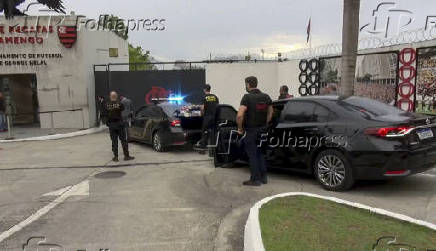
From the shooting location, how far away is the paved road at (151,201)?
15.9 feet

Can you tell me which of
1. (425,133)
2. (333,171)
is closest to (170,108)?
(333,171)

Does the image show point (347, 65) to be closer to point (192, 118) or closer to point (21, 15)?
point (192, 118)

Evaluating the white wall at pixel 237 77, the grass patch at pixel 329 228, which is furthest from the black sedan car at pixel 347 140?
the white wall at pixel 237 77

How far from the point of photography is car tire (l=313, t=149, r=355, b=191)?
629cm

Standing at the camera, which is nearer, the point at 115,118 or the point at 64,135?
the point at 115,118

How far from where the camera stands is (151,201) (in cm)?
633

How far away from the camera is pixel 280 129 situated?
732cm

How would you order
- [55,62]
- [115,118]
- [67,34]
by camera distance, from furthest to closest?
1. [55,62]
2. [67,34]
3. [115,118]

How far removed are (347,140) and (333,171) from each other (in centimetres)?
60

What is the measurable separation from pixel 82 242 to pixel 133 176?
3522mm

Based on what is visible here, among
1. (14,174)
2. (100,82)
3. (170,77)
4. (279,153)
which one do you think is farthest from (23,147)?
(279,153)

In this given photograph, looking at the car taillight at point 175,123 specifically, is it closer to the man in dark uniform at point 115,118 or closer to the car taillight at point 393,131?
the man in dark uniform at point 115,118

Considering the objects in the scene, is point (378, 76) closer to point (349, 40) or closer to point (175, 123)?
point (349, 40)

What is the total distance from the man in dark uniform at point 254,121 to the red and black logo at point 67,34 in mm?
11523
